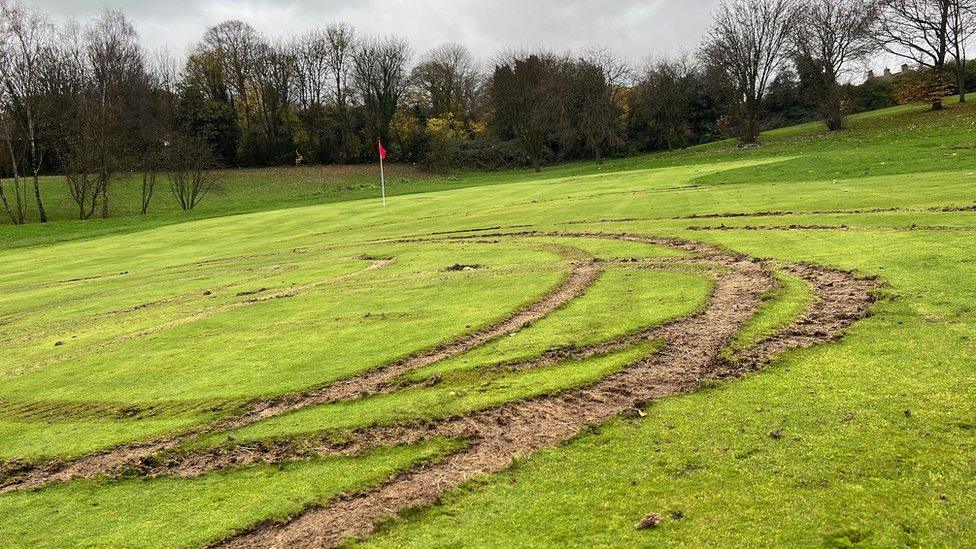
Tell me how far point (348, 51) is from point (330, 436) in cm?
9031

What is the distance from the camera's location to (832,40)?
5325cm

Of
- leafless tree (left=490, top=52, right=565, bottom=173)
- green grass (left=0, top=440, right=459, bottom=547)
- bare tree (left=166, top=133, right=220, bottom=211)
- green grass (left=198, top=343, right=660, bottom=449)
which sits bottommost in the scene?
green grass (left=0, top=440, right=459, bottom=547)

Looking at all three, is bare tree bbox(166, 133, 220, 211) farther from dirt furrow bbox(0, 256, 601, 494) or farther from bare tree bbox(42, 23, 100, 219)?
dirt furrow bbox(0, 256, 601, 494)

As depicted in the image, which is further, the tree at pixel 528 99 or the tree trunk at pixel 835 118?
the tree at pixel 528 99

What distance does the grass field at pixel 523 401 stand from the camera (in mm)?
4168

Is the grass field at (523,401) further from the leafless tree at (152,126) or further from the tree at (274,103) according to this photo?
the tree at (274,103)

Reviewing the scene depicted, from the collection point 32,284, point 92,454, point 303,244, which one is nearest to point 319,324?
point 92,454

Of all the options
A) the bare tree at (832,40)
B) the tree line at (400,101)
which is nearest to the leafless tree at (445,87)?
the tree line at (400,101)

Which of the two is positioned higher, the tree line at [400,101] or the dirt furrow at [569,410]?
the tree line at [400,101]

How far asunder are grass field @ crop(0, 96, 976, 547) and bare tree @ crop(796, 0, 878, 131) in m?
44.2

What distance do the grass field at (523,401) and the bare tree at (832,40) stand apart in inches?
1741

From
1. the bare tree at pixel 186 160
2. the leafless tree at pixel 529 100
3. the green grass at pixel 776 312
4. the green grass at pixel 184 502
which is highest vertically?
the leafless tree at pixel 529 100

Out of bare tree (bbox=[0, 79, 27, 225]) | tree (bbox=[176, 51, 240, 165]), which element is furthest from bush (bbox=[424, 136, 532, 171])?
bare tree (bbox=[0, 79, 27, 225])

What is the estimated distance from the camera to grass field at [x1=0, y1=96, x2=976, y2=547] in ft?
13.7
